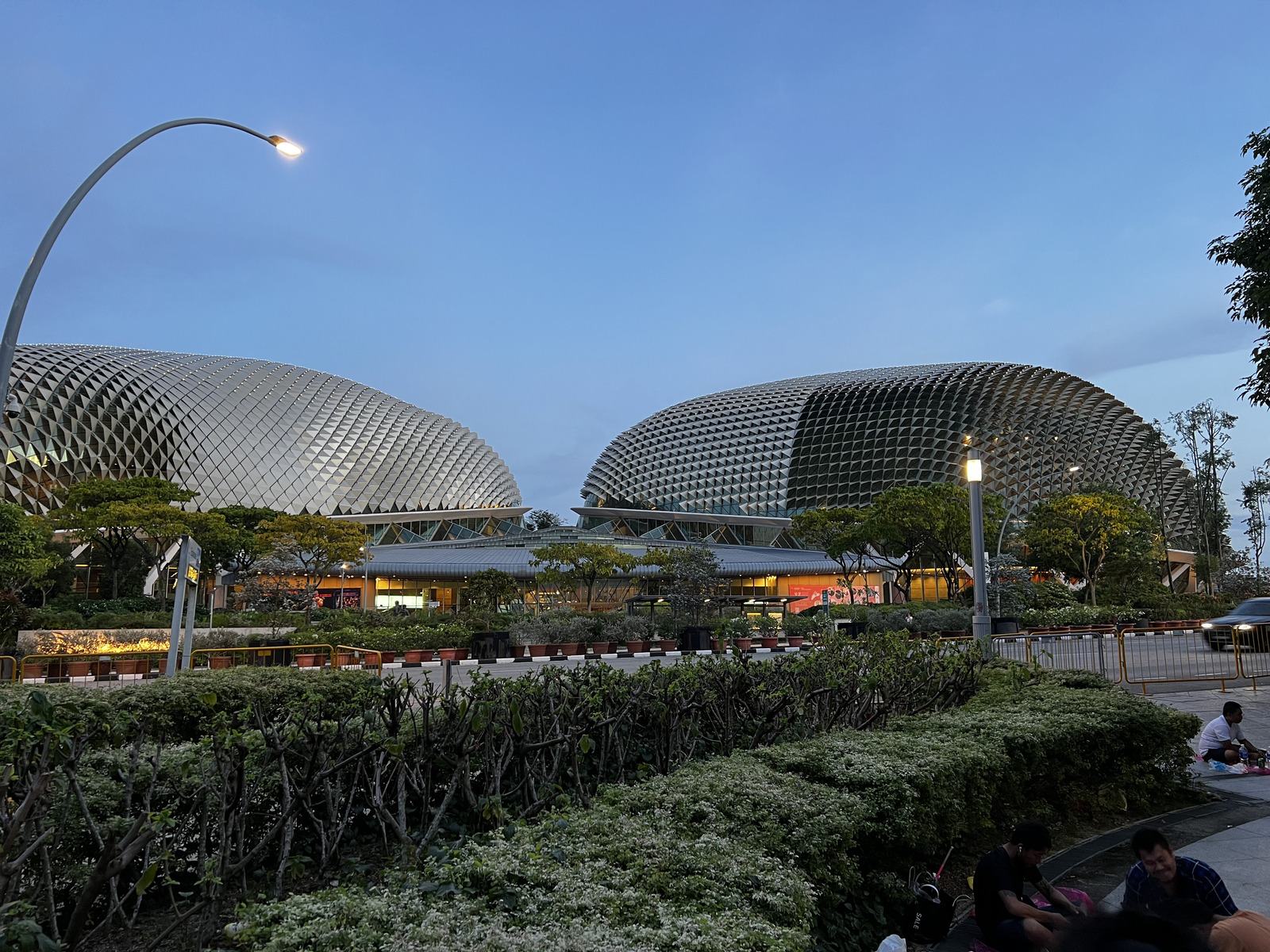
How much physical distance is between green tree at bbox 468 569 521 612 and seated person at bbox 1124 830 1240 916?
40.9m

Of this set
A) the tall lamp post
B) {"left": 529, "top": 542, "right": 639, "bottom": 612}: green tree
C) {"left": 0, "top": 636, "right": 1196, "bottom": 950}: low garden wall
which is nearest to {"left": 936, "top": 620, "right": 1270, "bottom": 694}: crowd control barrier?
the tall lamp post

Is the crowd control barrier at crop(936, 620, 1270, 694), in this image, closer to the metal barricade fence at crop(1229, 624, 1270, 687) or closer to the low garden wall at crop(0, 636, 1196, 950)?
the metal barricade fence at crop(1229, 624, 1270, 687)

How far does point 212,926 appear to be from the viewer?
438 cm

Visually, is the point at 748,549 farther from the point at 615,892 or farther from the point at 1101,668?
the point at 615,892

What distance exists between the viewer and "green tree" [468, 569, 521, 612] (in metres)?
46.2

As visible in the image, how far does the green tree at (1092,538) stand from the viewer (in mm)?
46969

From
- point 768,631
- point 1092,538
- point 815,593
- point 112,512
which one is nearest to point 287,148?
point 768,631

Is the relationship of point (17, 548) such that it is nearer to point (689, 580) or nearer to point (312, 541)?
point (312, 541)

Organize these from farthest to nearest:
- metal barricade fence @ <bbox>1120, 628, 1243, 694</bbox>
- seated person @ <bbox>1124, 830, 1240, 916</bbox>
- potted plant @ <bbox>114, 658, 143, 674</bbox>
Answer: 1. potted plant @ <bbox>114, 658, 143, 674</bbox>
2. metal barricade fence @ <bbox>1120, 628, 1243, 694</bbox>
3. seated person @ <bbox>1124, 830, 1240, 916</bbox>

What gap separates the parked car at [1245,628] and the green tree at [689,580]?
19809mm

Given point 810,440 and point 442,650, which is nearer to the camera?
point 442,650

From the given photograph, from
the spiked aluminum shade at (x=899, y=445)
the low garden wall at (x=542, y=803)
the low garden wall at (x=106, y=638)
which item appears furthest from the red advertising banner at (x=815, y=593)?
the low garden wall at (x=542, y=803)

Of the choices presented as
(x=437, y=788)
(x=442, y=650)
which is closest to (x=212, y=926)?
(x=437, y=788)

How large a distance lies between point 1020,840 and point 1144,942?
391 cm
